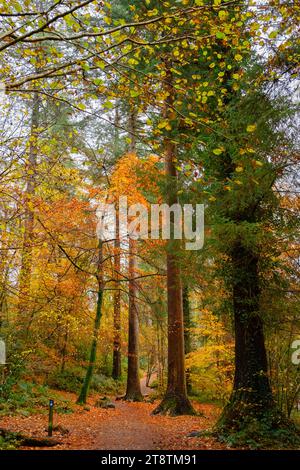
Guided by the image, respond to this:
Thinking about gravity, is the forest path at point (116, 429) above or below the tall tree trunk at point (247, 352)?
below

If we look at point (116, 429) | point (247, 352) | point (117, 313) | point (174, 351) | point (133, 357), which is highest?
point (117, 313)

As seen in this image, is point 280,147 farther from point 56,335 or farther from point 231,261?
point 56,335

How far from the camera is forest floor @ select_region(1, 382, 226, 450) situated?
6480 millimetres

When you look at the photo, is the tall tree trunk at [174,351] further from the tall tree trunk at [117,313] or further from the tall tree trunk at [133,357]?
the tall tree trunk at [133,357]

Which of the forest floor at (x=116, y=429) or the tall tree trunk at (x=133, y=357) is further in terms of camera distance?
the tall tree trunk at (x=133, y=357)

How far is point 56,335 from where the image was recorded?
1345 centimetres

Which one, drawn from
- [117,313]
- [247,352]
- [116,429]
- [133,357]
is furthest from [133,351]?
[247,352]

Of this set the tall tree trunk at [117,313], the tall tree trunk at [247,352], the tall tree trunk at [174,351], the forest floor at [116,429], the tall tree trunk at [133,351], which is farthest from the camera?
the tall tree trunk at [133,351]

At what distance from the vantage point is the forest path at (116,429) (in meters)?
6.48

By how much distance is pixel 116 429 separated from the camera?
862 centimetres

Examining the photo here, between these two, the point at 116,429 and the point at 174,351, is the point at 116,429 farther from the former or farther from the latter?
the point at 174,351

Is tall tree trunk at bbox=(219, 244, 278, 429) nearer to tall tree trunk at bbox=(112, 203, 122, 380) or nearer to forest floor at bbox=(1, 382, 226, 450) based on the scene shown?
forest floor at bbox=(1, 382, 226, 450)

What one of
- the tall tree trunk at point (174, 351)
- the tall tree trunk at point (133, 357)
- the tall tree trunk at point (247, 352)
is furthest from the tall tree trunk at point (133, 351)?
the tall tree trunk at point (247, 352)
